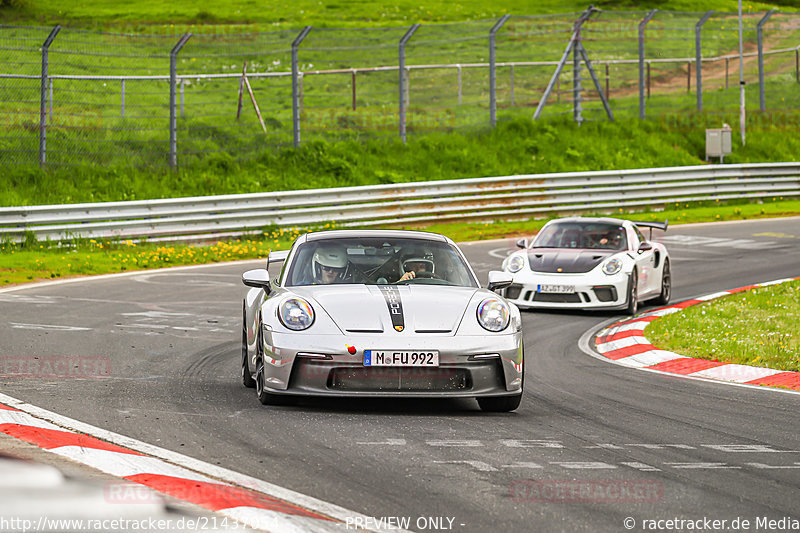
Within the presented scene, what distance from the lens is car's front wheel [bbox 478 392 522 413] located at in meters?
8.02

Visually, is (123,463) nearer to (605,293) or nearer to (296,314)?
(296,314)

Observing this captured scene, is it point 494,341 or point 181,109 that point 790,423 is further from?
point 181,109

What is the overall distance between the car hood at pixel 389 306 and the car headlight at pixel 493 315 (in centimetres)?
12

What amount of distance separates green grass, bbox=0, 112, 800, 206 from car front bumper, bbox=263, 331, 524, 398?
55.6 feet

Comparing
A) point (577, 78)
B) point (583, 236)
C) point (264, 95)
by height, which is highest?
point (577, 78)

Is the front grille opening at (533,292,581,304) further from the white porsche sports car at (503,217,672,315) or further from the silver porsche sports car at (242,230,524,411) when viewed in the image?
the silver porsche sports car at (242,230,524,411)

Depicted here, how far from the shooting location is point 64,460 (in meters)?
5.98

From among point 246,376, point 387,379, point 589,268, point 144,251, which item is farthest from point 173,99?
point 387,379

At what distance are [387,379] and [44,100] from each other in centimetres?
1833

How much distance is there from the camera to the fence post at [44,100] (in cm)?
2350

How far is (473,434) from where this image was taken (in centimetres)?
717

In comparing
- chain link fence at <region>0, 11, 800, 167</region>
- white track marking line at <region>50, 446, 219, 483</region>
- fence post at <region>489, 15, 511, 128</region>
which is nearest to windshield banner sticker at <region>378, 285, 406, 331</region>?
white track marking line at <region>50, 446, 219, 483</region>

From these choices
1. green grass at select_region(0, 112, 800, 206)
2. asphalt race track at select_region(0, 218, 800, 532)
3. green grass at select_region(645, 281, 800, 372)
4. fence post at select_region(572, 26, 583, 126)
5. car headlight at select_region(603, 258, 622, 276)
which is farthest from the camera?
fence post at select_region(572, 26, 583, 126)

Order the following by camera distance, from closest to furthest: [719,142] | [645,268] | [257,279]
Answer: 1. [257,279]
2. [645,268]
3. [719,142]
